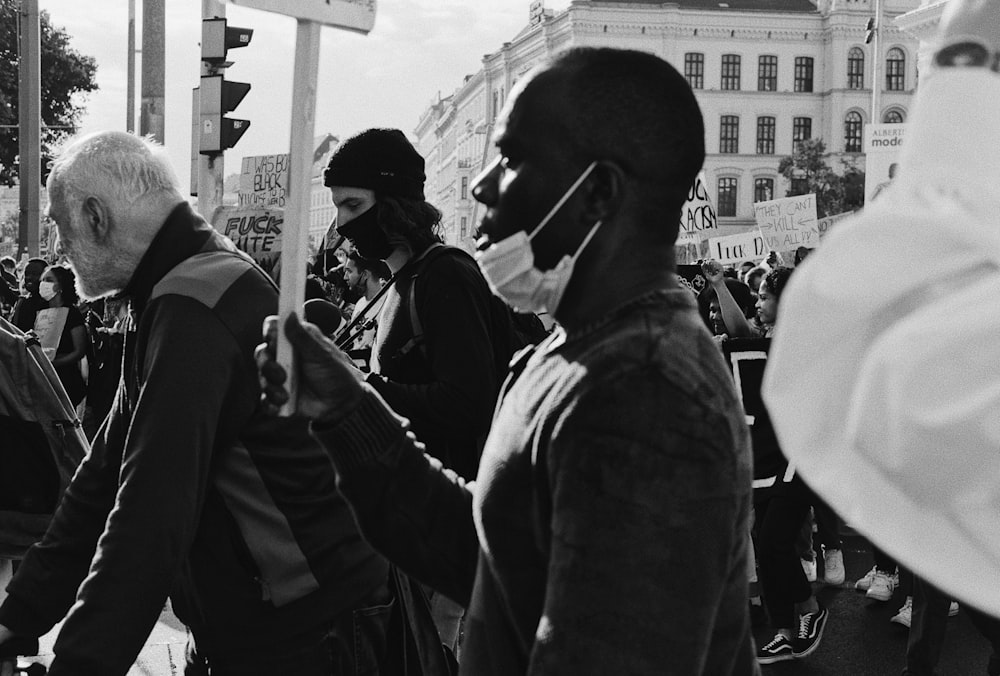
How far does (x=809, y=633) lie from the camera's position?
255 inches

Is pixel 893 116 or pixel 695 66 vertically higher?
pixel 695 66

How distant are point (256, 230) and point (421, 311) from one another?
6852 mm

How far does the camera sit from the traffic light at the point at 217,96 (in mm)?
11188

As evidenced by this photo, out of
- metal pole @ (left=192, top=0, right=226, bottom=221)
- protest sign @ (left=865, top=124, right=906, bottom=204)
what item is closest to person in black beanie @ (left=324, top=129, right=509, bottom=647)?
metal pole @ (left=192, top=0, right=226, bottom=221)

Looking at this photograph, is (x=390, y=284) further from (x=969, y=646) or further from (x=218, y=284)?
(x=969, y=646)

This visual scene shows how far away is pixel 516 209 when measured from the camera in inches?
72.6

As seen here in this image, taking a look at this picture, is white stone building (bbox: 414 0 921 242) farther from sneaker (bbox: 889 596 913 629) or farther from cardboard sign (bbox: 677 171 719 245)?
sneaker (bbox: 889 596 913 629)

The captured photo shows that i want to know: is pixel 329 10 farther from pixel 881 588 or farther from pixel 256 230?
pixel 256 230

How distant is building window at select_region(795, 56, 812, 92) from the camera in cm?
7812

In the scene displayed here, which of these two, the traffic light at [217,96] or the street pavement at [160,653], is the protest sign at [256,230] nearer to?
the traffic light at [217,96]

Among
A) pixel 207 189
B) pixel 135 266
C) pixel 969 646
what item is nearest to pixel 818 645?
pixel 969 646

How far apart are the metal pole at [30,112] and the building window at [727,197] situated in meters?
58.6

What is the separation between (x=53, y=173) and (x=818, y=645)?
4.93 m

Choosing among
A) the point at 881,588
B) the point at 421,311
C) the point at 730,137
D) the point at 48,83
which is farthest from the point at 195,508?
the point at 730,137
